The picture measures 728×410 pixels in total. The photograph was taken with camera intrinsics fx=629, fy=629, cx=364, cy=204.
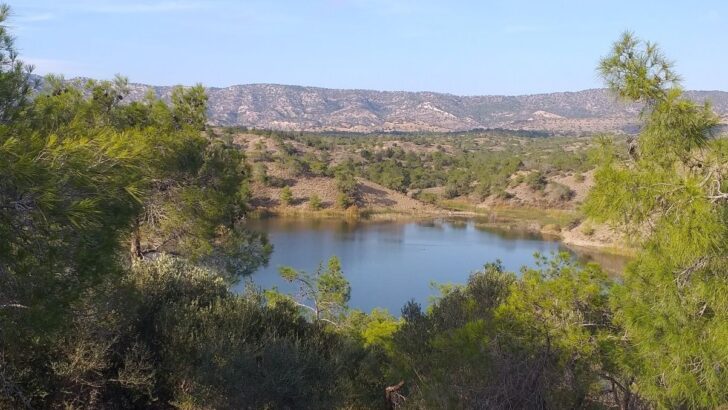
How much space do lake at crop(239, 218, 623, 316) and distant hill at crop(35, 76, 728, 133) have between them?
101 m

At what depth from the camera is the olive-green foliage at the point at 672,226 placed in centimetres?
539

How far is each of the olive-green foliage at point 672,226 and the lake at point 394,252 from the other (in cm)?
1731

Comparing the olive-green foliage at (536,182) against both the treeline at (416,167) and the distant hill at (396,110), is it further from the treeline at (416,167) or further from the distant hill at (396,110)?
the distant hill at (396,110)

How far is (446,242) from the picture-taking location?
42031mm

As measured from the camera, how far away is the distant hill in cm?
15275

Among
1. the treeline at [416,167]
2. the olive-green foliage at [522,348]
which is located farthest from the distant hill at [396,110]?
the olive-green foliage at [522,348]

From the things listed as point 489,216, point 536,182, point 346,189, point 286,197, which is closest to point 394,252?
point 286,197

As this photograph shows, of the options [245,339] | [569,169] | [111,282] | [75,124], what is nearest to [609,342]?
[245,339]

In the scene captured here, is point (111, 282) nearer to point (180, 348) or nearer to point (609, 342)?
point (180, 348)

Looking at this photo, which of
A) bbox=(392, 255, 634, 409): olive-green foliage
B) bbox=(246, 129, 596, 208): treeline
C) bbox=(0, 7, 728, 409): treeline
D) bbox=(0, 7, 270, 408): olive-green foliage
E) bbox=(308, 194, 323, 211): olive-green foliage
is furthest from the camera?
bbox=(246, 129, 596, 208): treeline

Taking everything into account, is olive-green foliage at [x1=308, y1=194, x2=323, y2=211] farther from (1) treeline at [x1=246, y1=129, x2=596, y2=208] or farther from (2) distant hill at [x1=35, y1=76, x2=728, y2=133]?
(2) distant hill at [x1=35, y1=76, x2=728, y2=133]

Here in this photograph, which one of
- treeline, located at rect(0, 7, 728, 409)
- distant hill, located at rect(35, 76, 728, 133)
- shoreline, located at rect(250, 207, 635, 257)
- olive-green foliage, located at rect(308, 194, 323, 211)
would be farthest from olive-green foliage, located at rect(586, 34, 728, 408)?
distant hill, located at rect(35, 76, 728, 133)

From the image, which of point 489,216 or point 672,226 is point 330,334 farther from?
point 489,216

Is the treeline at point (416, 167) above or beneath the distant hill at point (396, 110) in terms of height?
beneath
